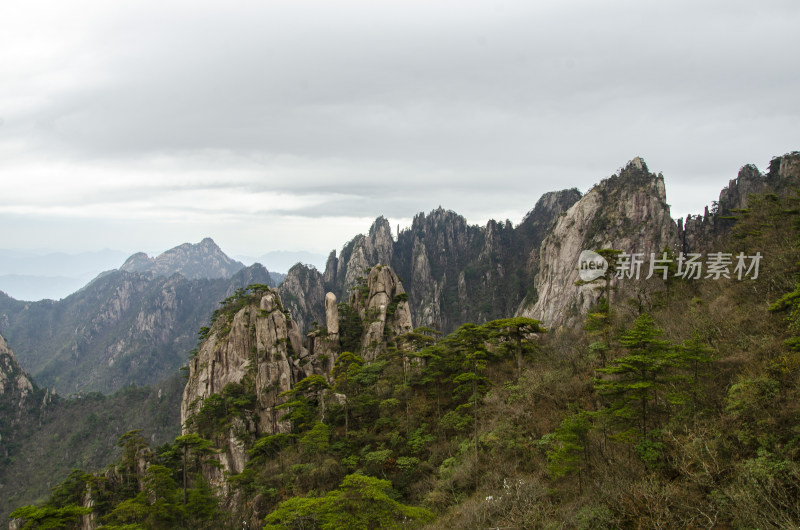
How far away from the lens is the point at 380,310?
161ft

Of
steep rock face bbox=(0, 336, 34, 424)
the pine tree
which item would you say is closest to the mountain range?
steep rock face bbox=(0, 336, 34, 424)

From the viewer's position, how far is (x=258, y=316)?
45.8 m

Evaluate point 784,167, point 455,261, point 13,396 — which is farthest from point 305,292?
point 784,167

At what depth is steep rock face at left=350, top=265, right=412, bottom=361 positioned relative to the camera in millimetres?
46944

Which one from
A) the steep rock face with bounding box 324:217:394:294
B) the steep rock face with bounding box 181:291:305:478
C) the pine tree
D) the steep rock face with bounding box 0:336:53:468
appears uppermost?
the steep rock face with bounding box 324:217:394:294

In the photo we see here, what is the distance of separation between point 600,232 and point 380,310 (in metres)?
56.8

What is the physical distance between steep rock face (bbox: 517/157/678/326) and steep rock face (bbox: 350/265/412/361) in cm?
3554

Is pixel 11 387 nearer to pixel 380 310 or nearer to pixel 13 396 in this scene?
pixel 13 396

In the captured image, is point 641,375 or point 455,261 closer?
point 641,375

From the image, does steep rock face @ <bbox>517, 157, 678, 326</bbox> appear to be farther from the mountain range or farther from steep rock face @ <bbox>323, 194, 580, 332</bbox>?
steep rock face @ <bbox>323, 194, 580, 332</bbox>

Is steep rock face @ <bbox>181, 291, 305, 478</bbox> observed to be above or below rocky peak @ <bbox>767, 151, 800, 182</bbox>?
below

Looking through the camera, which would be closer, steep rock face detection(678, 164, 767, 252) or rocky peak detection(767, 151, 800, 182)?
rocky peak detection(767, 151, 800, 182)

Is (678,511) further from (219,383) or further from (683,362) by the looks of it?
(219,383)

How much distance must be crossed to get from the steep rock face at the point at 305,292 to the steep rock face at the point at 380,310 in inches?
3271
